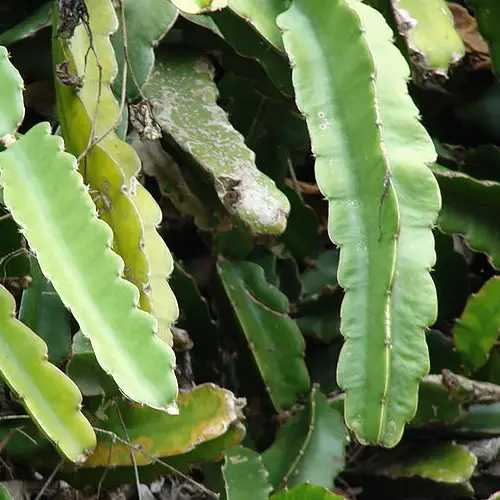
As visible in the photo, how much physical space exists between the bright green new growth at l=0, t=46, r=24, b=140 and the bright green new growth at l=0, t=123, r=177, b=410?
3cm

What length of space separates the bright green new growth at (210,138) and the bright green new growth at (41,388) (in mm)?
305

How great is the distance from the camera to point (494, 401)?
121 cm

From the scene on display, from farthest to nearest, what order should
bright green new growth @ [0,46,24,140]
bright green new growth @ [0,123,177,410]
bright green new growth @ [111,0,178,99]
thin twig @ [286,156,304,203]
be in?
thin twig @ [286,156,304,203], bright green new growth @ [111,0,178,99], bright green new growth @ [0,46,24,140], bright green new growth @ [0,123,177,410]

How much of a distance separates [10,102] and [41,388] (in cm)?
28

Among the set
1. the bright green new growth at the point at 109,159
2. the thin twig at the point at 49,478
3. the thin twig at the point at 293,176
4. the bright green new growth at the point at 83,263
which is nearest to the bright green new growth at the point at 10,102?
the bright green new growth at the point at 83,263

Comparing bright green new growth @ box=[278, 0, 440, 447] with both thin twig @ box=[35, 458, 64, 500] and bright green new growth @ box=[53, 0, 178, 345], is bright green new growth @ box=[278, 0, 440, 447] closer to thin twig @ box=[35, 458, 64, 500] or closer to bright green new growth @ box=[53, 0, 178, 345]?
bright green new growth @ box=[53, 0, 178, 345]

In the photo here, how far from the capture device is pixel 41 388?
802 mm

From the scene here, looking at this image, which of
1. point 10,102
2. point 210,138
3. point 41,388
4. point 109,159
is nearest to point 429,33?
point 210,138

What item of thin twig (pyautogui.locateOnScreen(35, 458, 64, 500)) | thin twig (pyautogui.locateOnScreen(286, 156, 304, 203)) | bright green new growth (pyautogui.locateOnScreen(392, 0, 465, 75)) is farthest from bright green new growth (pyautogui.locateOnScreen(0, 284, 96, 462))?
thin twig (pyautogui.locateOnScreen(286, 156, 304, 203))

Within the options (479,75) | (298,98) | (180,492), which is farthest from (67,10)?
(479,75)

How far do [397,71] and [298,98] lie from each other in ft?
0.40

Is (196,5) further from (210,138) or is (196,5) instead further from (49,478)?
(49,478)

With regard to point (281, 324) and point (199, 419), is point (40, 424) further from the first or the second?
point (281, 324)

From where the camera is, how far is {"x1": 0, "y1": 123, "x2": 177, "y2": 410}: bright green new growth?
70 centimetres
